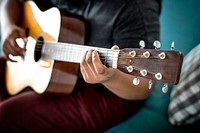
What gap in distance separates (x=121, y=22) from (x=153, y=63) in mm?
274

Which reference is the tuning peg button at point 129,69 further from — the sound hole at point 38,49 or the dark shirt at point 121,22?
the sound hole at point 38,49

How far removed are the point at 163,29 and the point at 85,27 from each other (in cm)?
30

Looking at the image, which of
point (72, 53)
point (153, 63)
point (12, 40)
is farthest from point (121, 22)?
point (12, 40)

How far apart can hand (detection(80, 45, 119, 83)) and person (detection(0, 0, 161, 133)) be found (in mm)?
49

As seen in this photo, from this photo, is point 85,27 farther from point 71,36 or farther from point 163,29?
point 163,29

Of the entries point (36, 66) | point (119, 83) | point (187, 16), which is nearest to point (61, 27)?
point (36, 66)

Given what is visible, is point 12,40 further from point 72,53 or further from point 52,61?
point 72,53

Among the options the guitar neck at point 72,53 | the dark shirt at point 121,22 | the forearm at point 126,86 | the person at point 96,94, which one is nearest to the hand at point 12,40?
the person at point 96,94

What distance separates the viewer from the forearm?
2.65ft

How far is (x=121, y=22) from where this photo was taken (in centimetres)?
91

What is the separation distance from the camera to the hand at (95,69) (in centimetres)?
74

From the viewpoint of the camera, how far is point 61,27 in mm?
999

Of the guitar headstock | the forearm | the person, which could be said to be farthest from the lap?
the guitar headstock

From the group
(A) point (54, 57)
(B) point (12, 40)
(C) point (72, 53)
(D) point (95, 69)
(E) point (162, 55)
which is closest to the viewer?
(E) point (162, 55)
